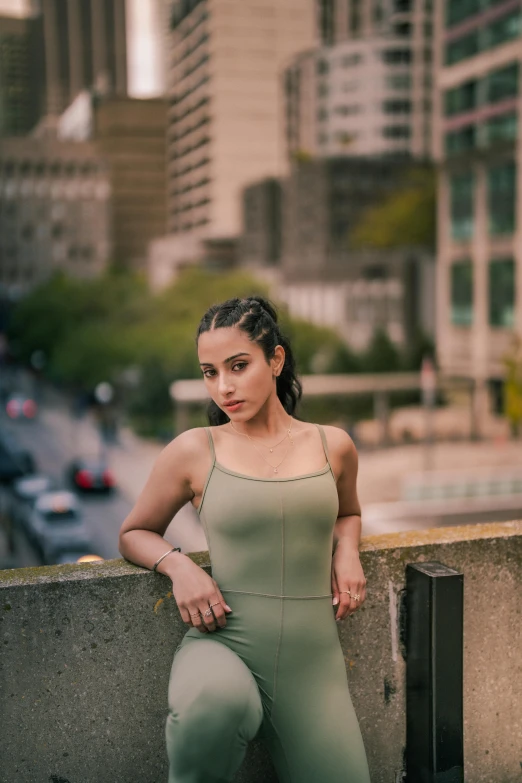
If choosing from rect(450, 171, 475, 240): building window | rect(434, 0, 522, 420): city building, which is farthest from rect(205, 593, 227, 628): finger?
rect(450, 171, 475, 240): building window

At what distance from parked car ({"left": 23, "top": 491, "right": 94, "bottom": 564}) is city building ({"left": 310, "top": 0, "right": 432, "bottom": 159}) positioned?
9146 centimetres

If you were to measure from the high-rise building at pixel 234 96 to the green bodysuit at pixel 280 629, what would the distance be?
137 metres

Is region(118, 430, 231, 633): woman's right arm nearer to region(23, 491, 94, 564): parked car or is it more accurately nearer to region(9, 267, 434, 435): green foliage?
region(23, 491, 94, 564): parked car

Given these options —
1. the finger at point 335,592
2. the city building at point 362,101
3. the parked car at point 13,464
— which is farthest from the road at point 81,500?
the city building at point 362,101

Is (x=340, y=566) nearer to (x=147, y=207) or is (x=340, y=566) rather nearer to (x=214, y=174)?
(x=214, y=174)

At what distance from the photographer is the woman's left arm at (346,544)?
134 inches

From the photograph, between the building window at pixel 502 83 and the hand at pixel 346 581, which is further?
the building window at pixel 502 83

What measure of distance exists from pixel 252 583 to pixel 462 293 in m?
52.5

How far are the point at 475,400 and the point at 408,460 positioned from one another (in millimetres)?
7958

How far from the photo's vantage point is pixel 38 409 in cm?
7956

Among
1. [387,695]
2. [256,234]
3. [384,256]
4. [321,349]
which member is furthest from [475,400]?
[256,234]

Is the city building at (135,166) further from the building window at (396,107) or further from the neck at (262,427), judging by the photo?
the neck at (262,427)

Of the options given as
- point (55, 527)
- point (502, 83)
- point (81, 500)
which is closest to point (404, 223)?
point (502, 83)

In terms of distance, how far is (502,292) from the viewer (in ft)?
165
